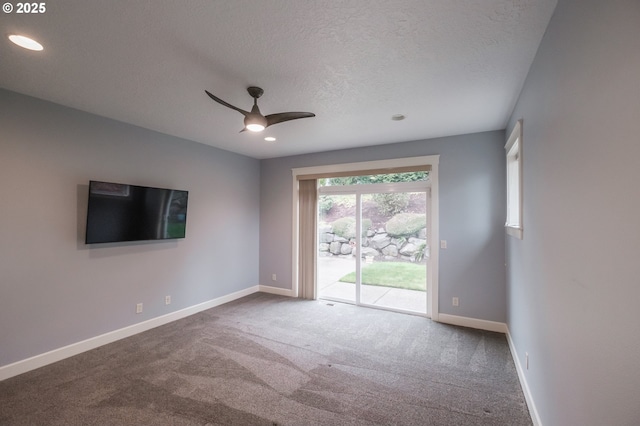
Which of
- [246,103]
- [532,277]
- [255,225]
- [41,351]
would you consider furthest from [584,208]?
[255,225]

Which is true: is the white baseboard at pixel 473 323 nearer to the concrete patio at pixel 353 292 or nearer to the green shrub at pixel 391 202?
the concrete patio at pixel 353 292

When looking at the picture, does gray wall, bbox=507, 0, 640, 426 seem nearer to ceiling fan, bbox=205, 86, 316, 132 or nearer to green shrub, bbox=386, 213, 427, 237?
ceiling fan, bbox=205, 86, 316, 132

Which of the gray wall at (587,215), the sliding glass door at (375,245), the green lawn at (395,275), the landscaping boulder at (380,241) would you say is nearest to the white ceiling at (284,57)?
the gray wall at (587,215)

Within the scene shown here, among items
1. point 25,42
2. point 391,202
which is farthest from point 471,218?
point 25,42

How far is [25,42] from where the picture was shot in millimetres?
1907

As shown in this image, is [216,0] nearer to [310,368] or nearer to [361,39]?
[361,39]

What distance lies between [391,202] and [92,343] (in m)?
4.40

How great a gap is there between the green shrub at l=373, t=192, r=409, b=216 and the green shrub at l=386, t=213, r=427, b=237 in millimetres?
114

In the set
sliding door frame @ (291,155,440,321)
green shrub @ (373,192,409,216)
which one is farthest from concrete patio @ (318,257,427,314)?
green shrub @ (373,192,409,216)

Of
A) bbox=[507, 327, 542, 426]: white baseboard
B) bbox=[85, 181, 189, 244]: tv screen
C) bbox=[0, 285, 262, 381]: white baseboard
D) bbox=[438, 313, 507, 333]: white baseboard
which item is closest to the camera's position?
bbox=[507, 327, 542, 426]: white baseboard

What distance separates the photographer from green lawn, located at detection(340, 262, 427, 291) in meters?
4.41

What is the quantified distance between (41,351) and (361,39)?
165 inches

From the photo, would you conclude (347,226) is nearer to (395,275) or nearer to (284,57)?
(395,275)

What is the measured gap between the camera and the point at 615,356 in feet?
3.20
